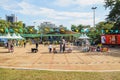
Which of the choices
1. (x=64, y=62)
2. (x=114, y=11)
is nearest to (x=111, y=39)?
(x=114, y=11)

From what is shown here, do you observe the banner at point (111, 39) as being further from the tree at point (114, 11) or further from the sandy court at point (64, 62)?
the sandy court at point (64, 62)

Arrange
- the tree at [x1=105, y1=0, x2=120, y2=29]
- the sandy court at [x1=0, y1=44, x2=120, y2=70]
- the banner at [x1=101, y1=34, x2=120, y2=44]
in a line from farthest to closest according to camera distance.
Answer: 1. the tree at [x1=105, y1=0, x2=120, y2=29]
2. the banner at [x1=101, y1=34, x2=120, y2=44]
3. the sandy court at [x1=0, y1=44, x2=120, y2=70]

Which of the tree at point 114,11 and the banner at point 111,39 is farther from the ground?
the tree at point 114,11

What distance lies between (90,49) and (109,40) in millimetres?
20267

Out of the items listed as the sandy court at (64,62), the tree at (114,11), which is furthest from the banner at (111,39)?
the sandy court at (64,62)

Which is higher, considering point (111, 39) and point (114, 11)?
point (114, 11)

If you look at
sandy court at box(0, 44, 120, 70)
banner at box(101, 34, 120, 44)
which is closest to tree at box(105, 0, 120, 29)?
banner at box(101, 34, 120, 44)

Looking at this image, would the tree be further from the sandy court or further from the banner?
the sandy court

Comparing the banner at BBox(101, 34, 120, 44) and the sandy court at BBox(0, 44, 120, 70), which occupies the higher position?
the banner at BBox(101, 34, 120, 44)

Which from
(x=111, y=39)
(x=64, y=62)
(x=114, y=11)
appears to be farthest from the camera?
(x=114, y=11)

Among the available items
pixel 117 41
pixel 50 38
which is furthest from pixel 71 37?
pixel 117 41

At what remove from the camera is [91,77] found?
1299 centimetres

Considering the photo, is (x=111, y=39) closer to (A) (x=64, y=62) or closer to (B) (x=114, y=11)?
(B) (x=114, y=11)

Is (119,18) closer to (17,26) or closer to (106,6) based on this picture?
(106,6)
